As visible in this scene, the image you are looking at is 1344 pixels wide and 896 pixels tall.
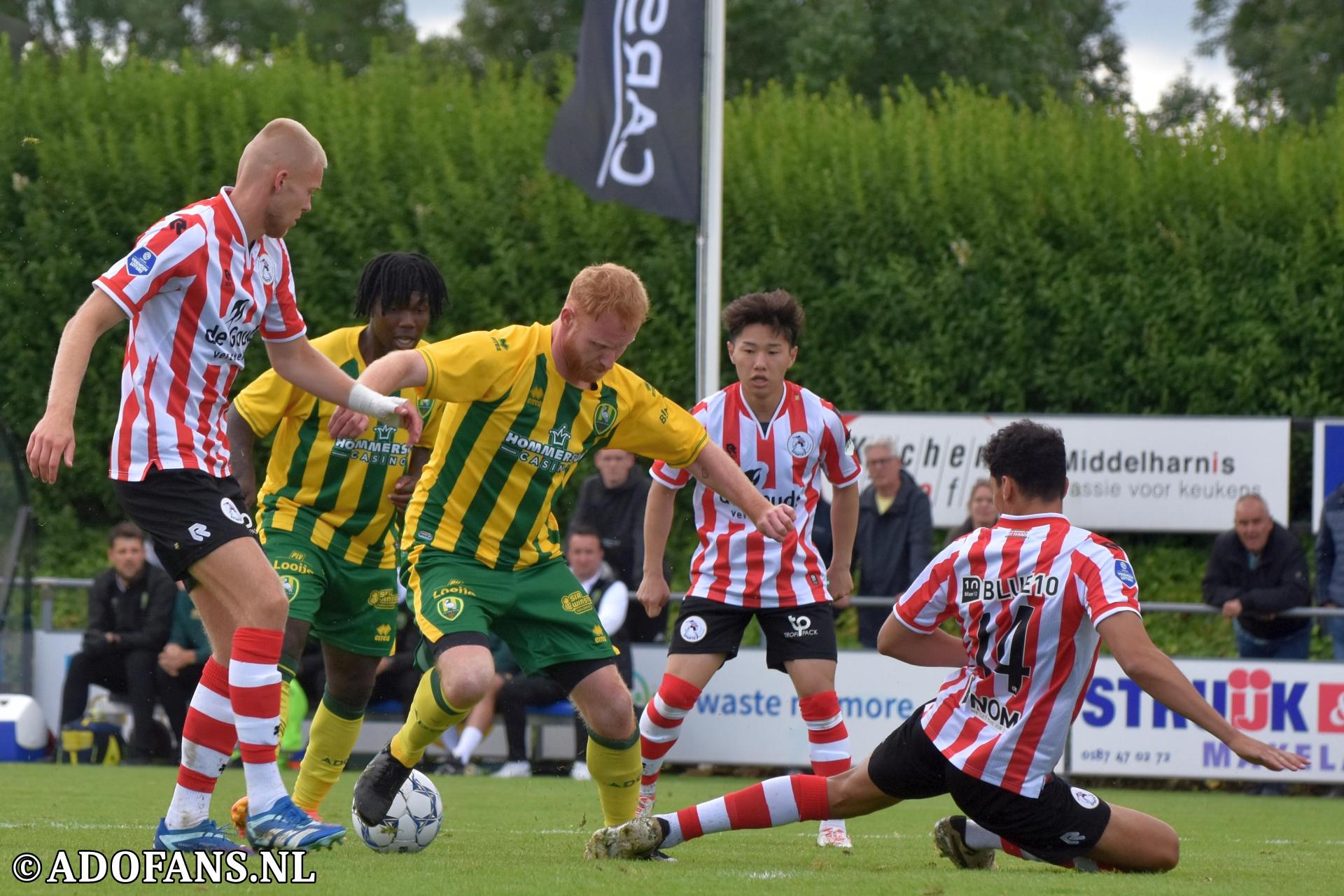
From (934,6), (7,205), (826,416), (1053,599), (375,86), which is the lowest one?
(1053,599)

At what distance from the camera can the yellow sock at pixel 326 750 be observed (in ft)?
21.6

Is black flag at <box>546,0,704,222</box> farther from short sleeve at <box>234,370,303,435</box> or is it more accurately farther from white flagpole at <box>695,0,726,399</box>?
short sleeve at <box>234,370,303,435</box>

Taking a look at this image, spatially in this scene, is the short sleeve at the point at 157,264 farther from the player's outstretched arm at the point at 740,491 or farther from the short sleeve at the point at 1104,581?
the short sleeve at the point at 1104,581

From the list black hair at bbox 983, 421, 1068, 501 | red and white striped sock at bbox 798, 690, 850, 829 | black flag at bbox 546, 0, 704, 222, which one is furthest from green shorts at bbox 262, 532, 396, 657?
black flag at bbox 546, 0, 704, 222

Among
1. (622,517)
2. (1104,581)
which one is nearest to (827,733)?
(1104,581)

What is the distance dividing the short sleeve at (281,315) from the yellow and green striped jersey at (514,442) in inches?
20.4

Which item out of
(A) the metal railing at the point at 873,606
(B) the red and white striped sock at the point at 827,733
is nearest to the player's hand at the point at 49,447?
(B) the red and white striped sock at the point at 827,733

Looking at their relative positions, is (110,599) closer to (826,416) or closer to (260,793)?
(826,416)

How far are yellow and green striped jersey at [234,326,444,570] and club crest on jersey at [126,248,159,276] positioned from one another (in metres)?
1.46

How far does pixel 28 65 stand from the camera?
53.1ft

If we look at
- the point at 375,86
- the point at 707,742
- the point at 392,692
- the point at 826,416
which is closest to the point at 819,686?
the point at 826,416

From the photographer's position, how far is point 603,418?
6043 mm

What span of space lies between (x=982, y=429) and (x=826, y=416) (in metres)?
6.56

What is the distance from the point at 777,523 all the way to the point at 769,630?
6.15 feet
